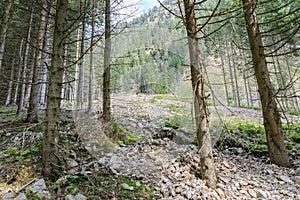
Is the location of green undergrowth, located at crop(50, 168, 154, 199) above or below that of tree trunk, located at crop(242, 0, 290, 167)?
below

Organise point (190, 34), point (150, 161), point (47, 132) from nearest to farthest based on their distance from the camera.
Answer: point (47, 132) < point (190, 34) < point (150, 161)

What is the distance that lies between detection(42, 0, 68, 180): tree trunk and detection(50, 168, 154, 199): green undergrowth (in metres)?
0.25

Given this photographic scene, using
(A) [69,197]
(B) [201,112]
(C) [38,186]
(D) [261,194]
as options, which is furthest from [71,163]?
(D) [261,194]

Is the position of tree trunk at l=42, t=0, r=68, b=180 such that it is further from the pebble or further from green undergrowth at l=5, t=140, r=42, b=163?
the pebble

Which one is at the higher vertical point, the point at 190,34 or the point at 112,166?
the point at 190,34

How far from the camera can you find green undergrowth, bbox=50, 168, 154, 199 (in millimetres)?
2322

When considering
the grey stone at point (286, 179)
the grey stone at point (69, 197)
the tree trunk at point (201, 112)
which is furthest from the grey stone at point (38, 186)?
the grey stone at point (286, 179)

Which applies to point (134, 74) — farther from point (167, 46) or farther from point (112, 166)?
point (112, 166)

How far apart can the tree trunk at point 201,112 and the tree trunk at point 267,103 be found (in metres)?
1.64

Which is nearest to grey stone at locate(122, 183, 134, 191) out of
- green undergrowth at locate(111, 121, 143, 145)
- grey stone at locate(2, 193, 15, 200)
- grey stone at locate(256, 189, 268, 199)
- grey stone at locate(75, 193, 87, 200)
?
grey stone at locate(75, 193, 87, 200)

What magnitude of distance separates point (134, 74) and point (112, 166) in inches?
92.3

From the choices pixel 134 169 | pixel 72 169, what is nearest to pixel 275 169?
pixel 134 169

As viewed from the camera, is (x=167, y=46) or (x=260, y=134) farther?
(x=260, y=134)

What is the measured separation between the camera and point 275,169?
313cm
